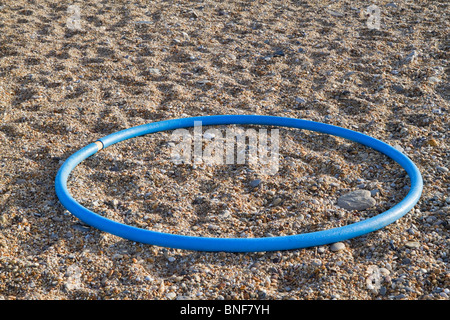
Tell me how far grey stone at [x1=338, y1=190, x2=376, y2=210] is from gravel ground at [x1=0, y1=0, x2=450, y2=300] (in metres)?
0.02

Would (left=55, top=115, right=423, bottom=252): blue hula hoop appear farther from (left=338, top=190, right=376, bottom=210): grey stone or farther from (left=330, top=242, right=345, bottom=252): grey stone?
(left=338, top=190, right=376, bottom=210): grey stone

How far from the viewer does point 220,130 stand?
4.03 m

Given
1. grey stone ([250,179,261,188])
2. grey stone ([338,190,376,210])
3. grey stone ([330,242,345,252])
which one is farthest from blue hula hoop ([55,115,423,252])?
grey stone ([250,179,261,188])

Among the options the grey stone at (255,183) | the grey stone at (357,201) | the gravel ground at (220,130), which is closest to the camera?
the gravel ground at (220,130)

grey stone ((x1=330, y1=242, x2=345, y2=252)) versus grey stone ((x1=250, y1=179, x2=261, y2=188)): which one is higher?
grey stone ((x1=330, y1=242, x2=345, y2=252))

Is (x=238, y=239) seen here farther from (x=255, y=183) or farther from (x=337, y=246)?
(x=255, y=183)

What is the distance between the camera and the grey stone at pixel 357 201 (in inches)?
122

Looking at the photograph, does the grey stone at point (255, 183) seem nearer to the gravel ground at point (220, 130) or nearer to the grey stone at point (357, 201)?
the gravel ground at point (220, 130)

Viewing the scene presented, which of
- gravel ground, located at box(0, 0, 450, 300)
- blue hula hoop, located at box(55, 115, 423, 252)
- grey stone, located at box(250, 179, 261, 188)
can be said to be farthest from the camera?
grey stone, located at box(250, 179, 261, 188)

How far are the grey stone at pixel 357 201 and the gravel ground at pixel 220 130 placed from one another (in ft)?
0.06

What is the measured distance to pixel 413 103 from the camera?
437 centimetres

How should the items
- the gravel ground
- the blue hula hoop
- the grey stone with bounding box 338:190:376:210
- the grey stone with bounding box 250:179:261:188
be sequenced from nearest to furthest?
the gravel ground < the blue hula hoop < the grey stone with bounding box 338:190:376:210 < the grey stone with bounding box 250:179:261:188

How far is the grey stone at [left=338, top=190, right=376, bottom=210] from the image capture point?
10.2 ft

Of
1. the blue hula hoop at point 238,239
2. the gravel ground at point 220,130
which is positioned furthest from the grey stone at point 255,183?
the blue hula hoop at point 238,239
